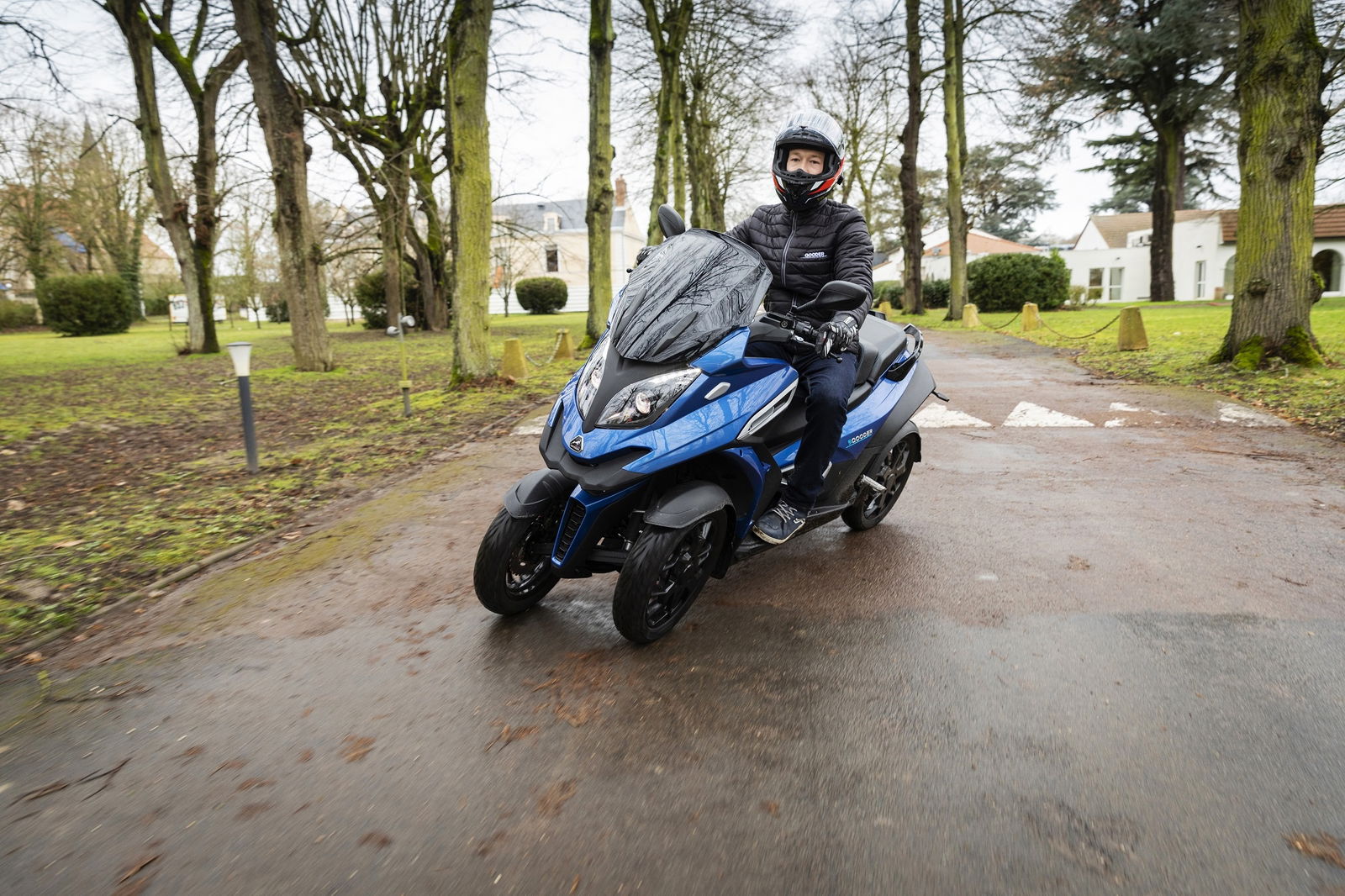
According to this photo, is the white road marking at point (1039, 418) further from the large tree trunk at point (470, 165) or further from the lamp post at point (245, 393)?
the large tree trunk at point (470, 165)

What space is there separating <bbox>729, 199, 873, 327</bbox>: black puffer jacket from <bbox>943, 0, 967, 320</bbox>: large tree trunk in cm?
2214

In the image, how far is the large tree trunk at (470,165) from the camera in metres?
11.3

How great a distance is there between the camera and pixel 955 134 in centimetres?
2473

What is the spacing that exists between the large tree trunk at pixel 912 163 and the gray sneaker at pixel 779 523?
25720mm

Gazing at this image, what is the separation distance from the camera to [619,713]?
111 inches

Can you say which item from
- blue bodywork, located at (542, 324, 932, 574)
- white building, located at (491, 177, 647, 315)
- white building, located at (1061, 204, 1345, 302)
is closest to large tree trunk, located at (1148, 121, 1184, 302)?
white building, located at (1061, 204, 1345, 302)

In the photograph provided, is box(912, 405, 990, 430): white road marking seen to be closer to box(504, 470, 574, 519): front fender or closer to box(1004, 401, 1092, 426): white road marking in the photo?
box(1004, 401, 1092, 426): white road marking

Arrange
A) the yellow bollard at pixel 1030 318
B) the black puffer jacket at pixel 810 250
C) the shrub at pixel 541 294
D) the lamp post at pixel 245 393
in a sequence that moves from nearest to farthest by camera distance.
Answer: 1. the black puffer jacket at pixel 810 250
2. the lamp post at pixel 245 393
3. the yellow bollard at pixel 1030 318
4. the shrub at pixel 541 294

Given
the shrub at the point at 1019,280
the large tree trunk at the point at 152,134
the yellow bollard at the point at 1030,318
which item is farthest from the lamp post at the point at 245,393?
the shrub at the point at 1019,280

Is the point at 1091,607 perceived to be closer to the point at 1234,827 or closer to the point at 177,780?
the point at 1234,827

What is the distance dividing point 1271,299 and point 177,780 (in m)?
11.8

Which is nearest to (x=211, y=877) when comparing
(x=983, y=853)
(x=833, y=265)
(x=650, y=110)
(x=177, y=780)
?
(x=177, y=780)

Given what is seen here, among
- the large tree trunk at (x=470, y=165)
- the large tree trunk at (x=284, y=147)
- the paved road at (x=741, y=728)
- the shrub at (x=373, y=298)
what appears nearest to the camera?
the paved road at (x=741, y=728)

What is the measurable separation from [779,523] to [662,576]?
735 millimetres
